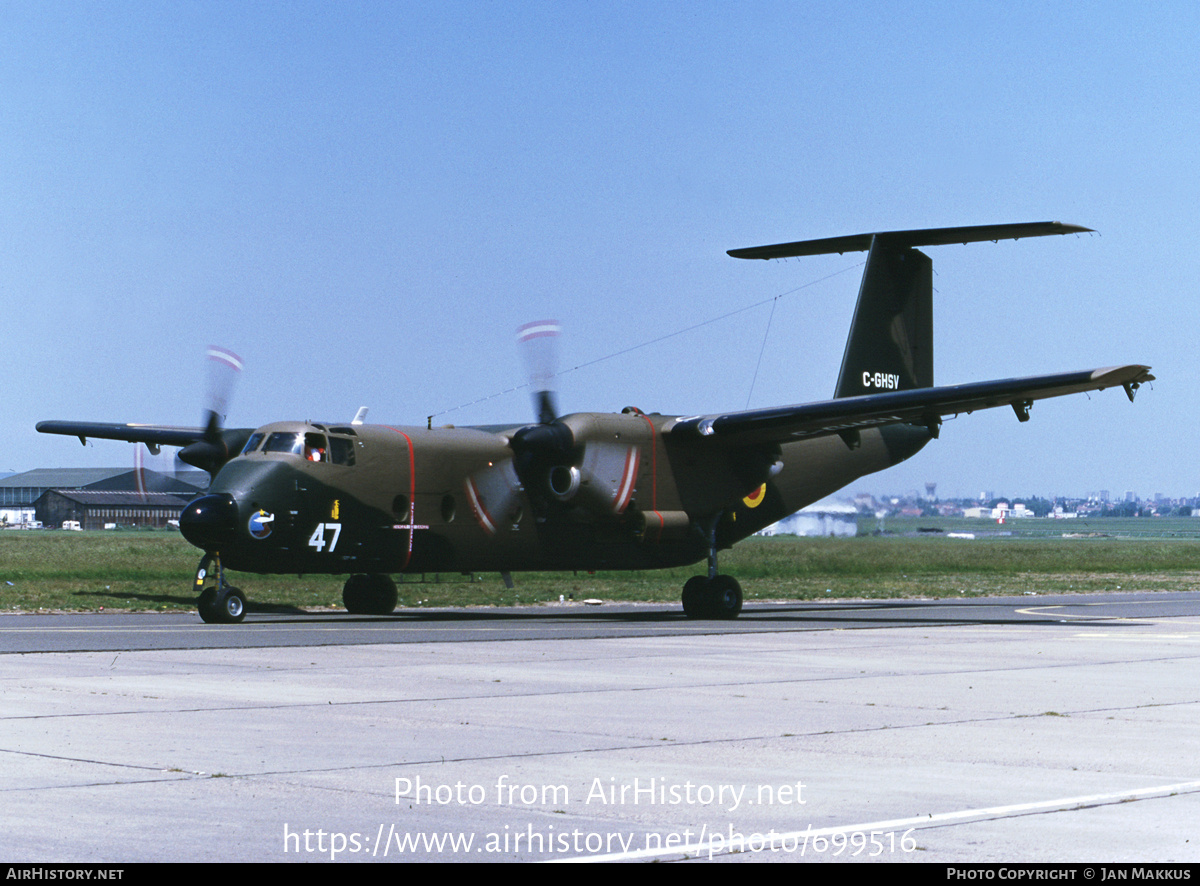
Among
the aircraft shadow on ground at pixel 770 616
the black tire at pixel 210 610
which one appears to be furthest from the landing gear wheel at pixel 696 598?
the black tire at pixel 210 610

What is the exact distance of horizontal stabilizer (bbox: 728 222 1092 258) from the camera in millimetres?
28516

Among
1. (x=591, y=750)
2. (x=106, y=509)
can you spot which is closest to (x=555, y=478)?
(x=591, y=750)

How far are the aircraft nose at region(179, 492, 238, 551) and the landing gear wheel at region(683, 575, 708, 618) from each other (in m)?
9.48

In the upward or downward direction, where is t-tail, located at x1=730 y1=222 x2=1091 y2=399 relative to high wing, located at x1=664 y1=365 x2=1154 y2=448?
upward

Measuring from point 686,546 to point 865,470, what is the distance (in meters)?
4.86

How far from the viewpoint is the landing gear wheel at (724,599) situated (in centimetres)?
2819

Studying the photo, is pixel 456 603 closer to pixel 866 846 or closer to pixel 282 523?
pixel 282 523

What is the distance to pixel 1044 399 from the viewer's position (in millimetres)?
25266

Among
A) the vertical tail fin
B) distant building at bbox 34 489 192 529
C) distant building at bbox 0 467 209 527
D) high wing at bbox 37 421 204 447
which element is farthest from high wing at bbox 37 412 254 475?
distant building at bbox 0 467 209 527

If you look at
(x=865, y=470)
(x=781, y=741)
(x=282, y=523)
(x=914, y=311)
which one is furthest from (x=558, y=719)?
(x=914, y=311)

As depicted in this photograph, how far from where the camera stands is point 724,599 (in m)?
28.3

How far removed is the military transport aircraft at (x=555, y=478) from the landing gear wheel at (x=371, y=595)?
1.2 inches

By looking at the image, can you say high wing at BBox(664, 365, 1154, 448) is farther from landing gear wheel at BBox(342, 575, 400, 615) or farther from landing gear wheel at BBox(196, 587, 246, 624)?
landing gear wheel at BBox(196, 587, 246, 624)

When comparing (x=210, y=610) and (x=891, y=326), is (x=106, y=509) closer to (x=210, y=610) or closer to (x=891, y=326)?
(x=891, y=326)
